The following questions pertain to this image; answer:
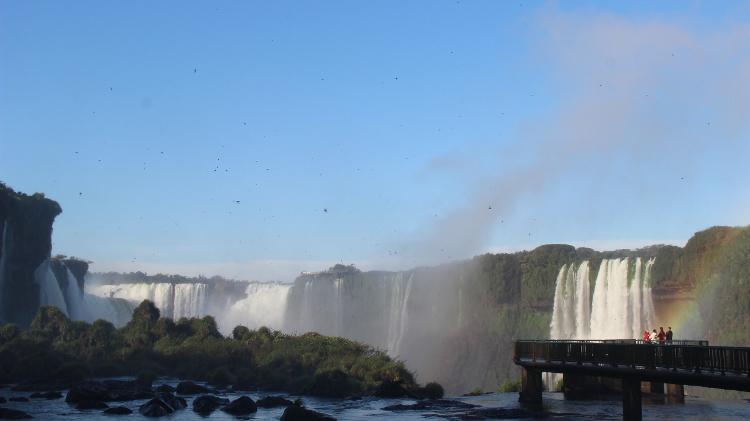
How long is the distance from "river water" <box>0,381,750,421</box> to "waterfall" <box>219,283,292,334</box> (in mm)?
84111

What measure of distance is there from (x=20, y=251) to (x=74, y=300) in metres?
19.1

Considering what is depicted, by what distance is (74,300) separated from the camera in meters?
121

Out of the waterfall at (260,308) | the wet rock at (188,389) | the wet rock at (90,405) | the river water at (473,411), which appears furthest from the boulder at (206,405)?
the waterfall at (260,308)

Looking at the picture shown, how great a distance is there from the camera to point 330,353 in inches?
2606

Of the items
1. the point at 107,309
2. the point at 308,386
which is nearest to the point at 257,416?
the point at 308,386

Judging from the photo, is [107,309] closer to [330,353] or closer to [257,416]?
[330,353]

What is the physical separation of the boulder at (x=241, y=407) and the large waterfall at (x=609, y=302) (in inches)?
1715

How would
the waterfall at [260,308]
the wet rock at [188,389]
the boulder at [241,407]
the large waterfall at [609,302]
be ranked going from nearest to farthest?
the boulder at [241,407]
the wet rock at [188,389]
the large waterfall at [609,302]
the waterfall at [260,308]

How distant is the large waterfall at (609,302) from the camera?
79312 millimetres

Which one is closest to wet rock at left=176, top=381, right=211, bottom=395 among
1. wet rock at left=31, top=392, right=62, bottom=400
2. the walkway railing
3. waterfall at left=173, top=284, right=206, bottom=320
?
wet rock at left=31, top=392, right=62, bottom=400

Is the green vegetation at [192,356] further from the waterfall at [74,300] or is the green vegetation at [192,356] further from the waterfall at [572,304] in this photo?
the waterfall at [74,300]

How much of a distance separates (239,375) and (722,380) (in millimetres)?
43064

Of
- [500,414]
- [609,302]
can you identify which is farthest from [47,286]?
[500,414]

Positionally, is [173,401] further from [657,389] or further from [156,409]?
[657,389]
